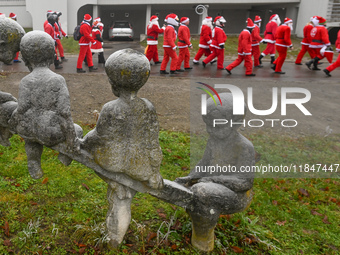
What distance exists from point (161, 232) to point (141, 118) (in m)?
1.59

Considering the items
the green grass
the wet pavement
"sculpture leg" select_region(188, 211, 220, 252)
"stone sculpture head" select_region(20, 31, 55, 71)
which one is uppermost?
"stone sculpture head" select_region(20, 31, 55, 71)

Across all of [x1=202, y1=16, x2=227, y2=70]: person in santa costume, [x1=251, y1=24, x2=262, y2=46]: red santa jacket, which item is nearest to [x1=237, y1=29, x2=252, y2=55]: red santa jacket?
[x1=202, y1=16, x2=227, y2=70]: person in santa costume

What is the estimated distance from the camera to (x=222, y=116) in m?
2.98

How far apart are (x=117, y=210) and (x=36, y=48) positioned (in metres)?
1.56

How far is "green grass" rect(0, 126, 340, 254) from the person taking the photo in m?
3.51

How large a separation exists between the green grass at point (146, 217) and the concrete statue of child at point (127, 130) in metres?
0.93

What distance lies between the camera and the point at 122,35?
21359mm

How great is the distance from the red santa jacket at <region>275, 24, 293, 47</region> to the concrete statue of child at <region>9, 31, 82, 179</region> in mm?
10706

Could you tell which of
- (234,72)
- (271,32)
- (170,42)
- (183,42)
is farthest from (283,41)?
(170,42)

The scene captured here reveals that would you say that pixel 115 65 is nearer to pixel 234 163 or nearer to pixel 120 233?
pixel 234 163

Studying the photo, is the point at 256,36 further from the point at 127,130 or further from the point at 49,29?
the point at 127,130

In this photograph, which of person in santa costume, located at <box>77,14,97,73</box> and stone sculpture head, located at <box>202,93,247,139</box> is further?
person in santa costume, located at <box>77,14,97,73</box>

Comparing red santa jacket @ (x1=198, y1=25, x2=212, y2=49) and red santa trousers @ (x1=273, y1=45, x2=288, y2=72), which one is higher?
red santa jacket @ (x1=198, y1=25, x2=212, y2=49)

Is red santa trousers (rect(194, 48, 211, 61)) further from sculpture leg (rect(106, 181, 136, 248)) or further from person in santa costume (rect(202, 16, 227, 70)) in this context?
sculpture leg (rect(106, 181, 136, 248))
